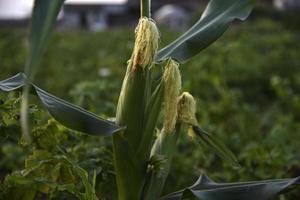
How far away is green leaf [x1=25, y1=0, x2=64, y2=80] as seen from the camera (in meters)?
0.68

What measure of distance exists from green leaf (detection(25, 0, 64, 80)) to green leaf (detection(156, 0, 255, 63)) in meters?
0.44

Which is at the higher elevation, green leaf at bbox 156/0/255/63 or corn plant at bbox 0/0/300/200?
green leaf at bbox 156/0/255/63

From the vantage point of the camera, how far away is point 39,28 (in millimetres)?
720

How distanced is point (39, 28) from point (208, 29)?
0.61m

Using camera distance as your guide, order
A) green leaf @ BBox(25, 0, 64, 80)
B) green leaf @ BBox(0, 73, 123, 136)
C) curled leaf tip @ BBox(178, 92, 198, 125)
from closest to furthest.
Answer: green leaf @ BBox(25, 0, 64, 80) → green leaf @ BBox(0, 73, 123, 136) → curled leaf tip @ BBox(178, 92, 198, 125)

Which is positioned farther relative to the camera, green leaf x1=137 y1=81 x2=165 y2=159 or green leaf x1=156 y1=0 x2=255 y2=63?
green leaf x1=156 y1=0 x2=255 y2=63

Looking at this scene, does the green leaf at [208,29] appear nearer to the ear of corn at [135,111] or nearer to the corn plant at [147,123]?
the corn plant at [147,123]

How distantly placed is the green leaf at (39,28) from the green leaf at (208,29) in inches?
17.5

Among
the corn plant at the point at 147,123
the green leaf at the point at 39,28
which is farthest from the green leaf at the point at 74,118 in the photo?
the green leaf at the point at 39,28

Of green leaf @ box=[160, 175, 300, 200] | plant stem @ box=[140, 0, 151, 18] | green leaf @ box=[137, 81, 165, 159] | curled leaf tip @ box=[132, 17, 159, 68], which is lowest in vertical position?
green leaf @ box=[160, 175, 300, 200]

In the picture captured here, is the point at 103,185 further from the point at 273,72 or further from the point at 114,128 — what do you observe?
the point at 273,72

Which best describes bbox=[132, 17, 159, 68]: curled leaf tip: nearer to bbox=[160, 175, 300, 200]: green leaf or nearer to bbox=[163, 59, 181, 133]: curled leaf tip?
bbox=[163, 59, 181, 133]: curled leaf tip

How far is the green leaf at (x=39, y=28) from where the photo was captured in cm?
68

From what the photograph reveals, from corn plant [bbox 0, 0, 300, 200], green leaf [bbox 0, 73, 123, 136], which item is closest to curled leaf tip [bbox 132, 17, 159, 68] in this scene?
corn plant [bbox 0, 0, 300, 200]
